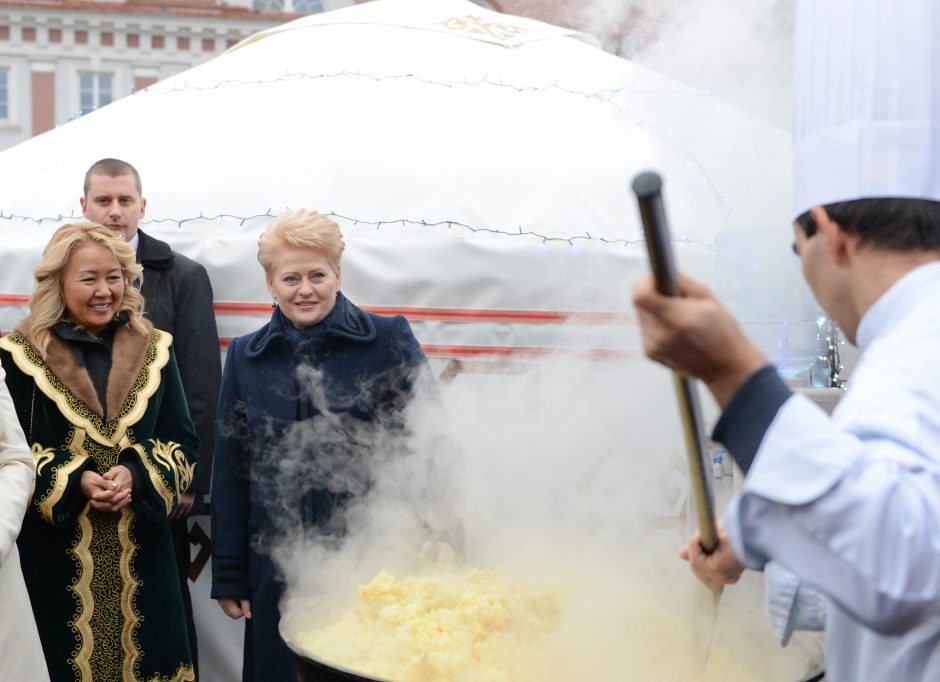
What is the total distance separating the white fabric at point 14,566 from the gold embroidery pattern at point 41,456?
190mm

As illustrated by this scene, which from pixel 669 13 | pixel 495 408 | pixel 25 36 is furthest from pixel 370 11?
pixel 25 36

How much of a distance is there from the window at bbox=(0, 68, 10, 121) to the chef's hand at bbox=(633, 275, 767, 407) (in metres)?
15.2

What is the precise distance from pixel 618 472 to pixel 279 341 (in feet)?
4.19

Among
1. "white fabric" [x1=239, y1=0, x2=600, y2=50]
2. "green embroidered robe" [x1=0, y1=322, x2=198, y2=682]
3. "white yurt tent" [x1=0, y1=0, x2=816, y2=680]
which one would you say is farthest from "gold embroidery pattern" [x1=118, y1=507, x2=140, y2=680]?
"white fabric" [x1=239, y1=0, x2=600, y2=50]

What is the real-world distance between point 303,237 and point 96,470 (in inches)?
32.9

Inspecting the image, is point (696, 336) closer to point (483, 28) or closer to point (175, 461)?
point (175, 461)

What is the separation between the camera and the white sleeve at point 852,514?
0.97 metres

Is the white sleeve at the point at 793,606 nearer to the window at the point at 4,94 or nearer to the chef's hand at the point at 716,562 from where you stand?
the chef's hand at the point at 716,562

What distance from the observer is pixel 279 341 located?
308 centimetres

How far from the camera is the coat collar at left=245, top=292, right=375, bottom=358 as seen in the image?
Answer: 120 inches

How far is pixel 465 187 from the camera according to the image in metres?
4.52

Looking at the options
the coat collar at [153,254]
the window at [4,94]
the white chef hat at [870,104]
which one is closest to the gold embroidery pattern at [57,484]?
the coat collar at [153,254]

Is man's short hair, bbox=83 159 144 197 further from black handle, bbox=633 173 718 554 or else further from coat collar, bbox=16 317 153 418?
black handle, bbox=633 173 718 554

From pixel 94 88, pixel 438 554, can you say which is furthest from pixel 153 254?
pixel 94 88
